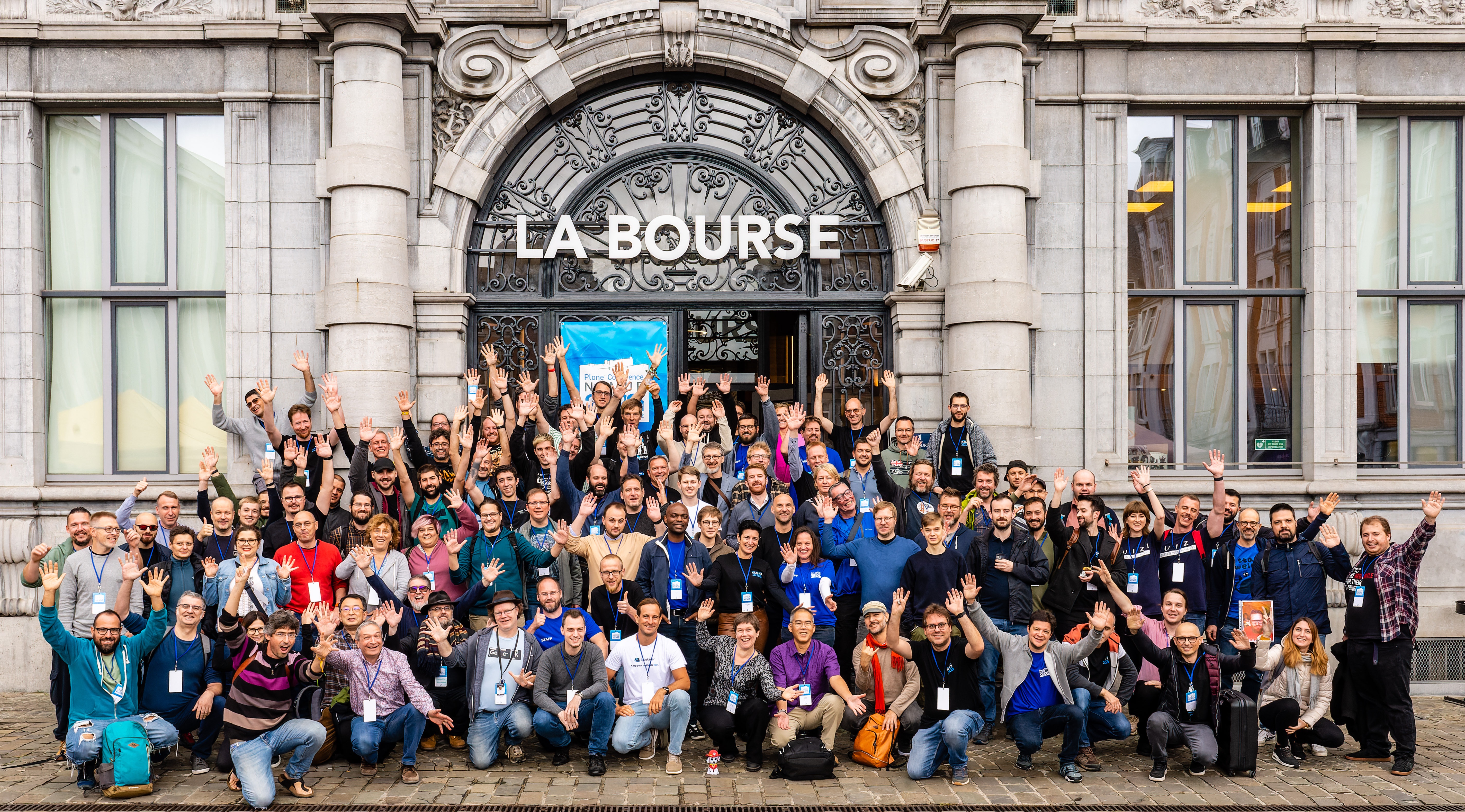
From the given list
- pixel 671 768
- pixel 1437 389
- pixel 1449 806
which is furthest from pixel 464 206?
pixel 1437 389

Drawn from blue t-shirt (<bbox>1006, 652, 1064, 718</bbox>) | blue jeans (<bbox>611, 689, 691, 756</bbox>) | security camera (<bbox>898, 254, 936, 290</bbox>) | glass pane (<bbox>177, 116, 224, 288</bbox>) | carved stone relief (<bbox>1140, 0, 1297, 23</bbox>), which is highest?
carved stone relief (<bbox>1140, 0, 1297, 23</bbox>)

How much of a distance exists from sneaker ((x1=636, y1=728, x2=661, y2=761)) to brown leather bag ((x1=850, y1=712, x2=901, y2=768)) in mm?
1708

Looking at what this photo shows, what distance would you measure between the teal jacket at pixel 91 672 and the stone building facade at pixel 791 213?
398 centimetres

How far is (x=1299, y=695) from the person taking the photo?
9164 millimetres

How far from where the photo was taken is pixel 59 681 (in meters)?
8.80

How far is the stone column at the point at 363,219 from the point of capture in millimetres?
11867

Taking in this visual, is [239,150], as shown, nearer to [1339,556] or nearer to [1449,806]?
[1339,556]

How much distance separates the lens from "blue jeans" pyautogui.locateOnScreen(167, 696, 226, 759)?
8.52 m

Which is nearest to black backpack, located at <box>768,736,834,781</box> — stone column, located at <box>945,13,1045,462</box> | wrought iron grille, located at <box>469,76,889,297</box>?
stone column, located at <box>945,13,1045,462</box>

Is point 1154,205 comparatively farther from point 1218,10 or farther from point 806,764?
point 806,764

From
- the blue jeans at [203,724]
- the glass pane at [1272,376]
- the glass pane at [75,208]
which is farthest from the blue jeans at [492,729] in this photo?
the glass pane at [1272,376]

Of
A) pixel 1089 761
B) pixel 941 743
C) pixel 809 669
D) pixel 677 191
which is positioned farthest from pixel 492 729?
pixel 677 191

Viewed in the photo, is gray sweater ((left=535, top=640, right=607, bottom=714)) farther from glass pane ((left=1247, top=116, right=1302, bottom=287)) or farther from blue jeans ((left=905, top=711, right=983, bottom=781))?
glass pane ((left=1247, top=116, right=1302, bottom=287))

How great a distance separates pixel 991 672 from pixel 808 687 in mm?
1718
